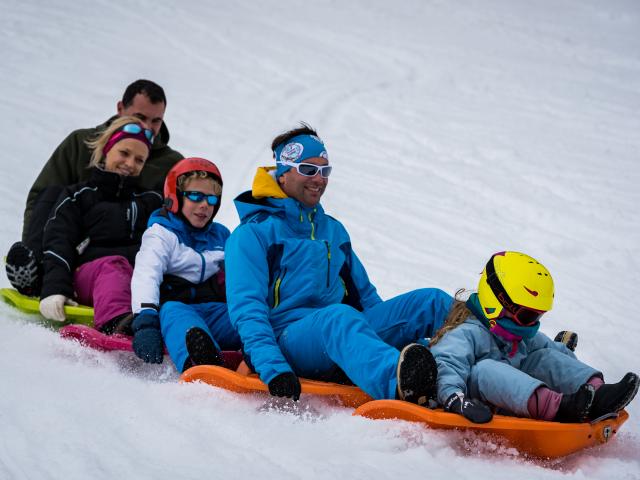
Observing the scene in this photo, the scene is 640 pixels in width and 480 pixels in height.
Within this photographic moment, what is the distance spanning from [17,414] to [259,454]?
902 millimetres

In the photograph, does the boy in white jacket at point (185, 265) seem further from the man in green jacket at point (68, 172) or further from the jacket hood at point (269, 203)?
the man in green jacket at point (68, 172)

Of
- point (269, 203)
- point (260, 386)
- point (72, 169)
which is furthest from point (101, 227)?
point (260, 386)

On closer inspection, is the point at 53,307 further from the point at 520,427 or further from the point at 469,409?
the point at 520,427

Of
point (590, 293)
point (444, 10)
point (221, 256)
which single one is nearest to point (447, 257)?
point (590, 293)

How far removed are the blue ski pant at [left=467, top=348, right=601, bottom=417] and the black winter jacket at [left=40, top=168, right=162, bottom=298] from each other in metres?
2.21

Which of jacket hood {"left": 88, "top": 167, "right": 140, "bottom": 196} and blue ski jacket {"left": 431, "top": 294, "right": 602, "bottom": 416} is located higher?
jacket hood {"left": 88, "top": 167, "right": 140, "bottom": 196}

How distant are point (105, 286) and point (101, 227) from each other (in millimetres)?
484

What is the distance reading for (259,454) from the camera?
8.86 feet

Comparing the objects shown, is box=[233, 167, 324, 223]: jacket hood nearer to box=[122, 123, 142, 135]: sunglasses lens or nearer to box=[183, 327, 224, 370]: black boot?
box=[183, 327, 224, 370]: black boot

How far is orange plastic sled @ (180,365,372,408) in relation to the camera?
10.7 feet

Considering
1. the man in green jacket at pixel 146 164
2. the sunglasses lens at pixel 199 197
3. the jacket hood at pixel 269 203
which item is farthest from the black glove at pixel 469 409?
the man in green jacket at pixel 146 164

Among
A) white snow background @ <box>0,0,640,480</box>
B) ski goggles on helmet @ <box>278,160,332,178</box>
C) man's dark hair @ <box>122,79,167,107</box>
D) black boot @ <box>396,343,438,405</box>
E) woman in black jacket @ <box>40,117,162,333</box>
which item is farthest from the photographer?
man's dark hair @ <box>122,79,167,107</box>

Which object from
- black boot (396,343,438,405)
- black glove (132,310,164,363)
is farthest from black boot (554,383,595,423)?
black glove (132,310,164,363)

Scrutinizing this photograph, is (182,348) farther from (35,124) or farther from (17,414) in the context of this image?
(35,124)
